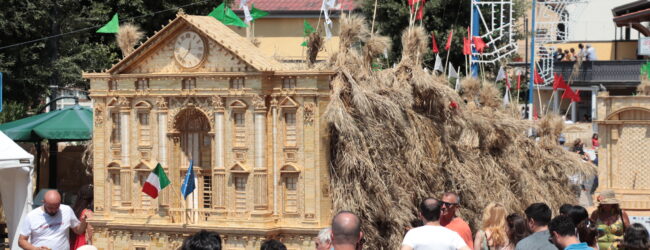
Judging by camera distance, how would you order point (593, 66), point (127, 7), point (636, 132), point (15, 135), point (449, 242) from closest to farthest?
point (449, 242) < point (15, 135) < point (636, 132) < point (127, 7) < point (593, 66)

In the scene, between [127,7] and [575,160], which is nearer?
[575,160]

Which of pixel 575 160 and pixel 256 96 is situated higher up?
pixel 256 96

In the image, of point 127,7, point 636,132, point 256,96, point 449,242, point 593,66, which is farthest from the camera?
point 593,66

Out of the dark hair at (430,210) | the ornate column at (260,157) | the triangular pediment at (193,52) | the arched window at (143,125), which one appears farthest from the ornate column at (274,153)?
the dark hair at (430,210)

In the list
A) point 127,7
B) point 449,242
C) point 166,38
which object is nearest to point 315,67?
point 166,38

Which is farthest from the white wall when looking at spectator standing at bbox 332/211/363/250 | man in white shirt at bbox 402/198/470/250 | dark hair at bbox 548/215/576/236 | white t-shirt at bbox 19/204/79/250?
spectator standing at bbox 332/211/363/250

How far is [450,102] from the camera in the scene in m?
18.4

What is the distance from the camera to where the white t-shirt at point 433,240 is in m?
10.6

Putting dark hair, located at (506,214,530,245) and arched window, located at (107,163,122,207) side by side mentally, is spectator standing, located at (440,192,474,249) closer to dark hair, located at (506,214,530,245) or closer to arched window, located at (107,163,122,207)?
dark hair, located at (506,214,530,245)

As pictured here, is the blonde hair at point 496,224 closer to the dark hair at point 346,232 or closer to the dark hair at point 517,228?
the dark hair at point 517,228

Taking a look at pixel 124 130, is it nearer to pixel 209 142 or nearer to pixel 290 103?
pixel 209 142

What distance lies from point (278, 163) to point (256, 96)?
101 cm

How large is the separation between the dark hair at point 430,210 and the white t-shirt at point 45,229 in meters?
5.30

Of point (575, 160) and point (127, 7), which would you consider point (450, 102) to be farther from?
point (127, 7)
